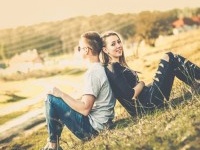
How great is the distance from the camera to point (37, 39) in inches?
297

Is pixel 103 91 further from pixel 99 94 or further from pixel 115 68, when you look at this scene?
pixel 115 68

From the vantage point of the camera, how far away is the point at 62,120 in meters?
4.16

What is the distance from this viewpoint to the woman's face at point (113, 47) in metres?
4.41

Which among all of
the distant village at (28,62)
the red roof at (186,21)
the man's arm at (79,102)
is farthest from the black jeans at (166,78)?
the red roof at (186,21)

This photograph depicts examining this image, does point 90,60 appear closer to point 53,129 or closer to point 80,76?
point 53,129

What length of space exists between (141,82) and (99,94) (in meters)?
0.41

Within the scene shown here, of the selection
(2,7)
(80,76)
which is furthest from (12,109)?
(2,7)

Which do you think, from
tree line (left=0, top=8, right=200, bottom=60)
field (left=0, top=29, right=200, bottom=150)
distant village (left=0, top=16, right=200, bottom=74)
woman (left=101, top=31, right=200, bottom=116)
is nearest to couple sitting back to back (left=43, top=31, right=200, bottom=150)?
woman (left=101, top=31, right=200, bottom=116)

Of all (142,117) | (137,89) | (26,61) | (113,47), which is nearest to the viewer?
(142,117)

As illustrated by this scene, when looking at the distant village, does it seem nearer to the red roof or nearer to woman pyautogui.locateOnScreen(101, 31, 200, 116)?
Answer: the red roof

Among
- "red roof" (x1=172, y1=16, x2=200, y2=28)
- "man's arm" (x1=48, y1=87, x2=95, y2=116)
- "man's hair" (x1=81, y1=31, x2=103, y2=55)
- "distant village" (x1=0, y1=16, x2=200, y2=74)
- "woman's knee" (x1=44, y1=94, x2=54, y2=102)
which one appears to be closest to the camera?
"man's arm" (x1=48, y1=87, x2=95, y2=116)

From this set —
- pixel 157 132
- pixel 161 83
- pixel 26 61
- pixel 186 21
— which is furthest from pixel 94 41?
pixel 186 21

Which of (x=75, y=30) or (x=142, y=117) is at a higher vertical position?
(x=75, y=30)

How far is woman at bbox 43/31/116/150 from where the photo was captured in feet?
13.2
